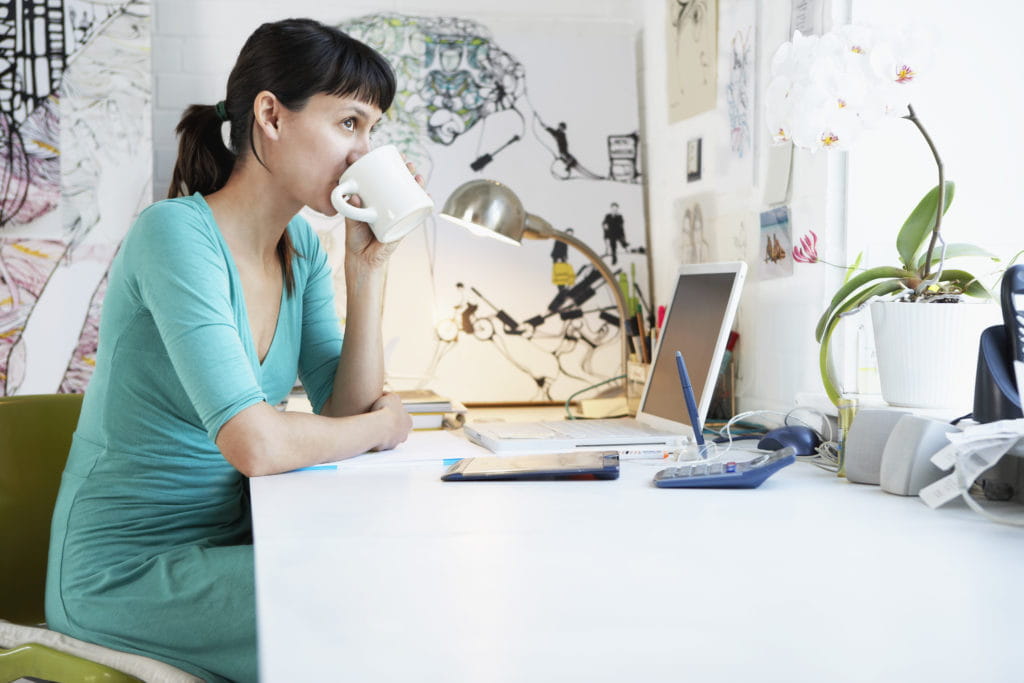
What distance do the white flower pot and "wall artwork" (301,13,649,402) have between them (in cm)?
119

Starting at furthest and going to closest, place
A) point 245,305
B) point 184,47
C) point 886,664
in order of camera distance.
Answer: point 184,47 < point 245,305 < point 886,664

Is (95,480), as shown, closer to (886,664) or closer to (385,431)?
(385,431)

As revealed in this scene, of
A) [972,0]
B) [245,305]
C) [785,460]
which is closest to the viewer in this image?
[785,460]

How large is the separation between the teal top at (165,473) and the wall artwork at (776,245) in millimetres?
920

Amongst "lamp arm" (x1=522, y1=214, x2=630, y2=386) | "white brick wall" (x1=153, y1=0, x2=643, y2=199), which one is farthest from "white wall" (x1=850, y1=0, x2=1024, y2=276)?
"white brick wall" (x1=153, y1=0, x2=643, y2=199)

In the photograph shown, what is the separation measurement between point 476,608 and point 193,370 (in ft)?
2.19

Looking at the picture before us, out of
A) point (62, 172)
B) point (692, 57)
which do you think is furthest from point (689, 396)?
point (62, 172)

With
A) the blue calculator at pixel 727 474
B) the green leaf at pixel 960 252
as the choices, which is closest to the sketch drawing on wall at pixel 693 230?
the green leaf at pixel 960 252

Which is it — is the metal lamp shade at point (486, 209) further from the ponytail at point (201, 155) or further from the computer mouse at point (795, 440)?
the computer mouse at point (795, 440)

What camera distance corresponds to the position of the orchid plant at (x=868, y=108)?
1.20 m

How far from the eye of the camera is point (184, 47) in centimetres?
237

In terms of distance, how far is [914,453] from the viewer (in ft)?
3.39

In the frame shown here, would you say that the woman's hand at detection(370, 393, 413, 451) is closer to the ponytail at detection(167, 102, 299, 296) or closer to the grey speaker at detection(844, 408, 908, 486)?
the ponytail at detection(167, 102, 299, 296)

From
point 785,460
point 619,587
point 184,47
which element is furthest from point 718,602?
point 184,47
